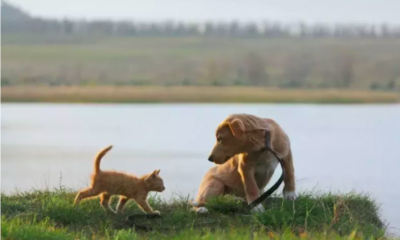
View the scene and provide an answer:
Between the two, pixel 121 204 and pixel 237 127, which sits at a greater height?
pixel 237 127

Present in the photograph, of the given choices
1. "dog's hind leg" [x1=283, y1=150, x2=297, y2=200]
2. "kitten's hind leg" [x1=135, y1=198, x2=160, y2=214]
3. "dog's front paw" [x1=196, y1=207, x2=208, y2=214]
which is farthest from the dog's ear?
"kitten's hind leg" [x1=135, y1=198, x2=160, y2=214]

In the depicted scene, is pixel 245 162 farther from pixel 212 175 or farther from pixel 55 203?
pixel 55 203

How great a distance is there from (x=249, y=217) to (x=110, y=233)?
0.77 m

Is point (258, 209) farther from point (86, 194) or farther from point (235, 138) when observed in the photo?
point (86, 194)

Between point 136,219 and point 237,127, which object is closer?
point 237,127

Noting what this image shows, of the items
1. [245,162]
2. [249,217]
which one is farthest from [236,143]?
[249,217]

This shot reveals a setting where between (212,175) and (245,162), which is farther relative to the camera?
(212,175)

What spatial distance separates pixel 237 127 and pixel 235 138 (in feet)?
0.21

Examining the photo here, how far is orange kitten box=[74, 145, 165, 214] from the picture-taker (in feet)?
12.5

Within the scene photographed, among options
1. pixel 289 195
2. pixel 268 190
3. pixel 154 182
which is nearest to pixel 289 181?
pixel 289 195

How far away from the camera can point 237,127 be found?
12.6ft

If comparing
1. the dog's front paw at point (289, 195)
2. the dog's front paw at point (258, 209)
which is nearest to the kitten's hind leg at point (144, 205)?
the dog's front paw at point (258, 209)

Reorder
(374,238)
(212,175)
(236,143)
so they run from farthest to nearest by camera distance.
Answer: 1. (212,175)
2. (236,143)
3. (374,238)

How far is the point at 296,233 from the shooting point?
3.70 metres
